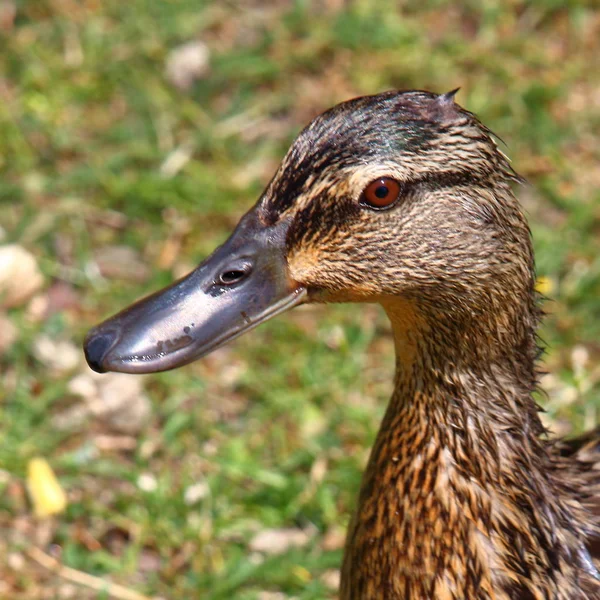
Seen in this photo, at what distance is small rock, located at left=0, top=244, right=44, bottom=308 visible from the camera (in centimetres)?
370

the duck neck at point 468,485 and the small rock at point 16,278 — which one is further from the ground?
the small rock at point 16,278

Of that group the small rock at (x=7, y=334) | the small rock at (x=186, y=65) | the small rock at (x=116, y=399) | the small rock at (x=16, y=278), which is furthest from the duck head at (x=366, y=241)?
the small rock at (x=186, y=65)

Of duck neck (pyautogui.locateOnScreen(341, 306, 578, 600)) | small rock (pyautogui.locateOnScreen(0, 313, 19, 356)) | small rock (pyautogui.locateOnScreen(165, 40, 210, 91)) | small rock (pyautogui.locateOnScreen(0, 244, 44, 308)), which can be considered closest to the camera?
duck neck (pyautogui.locateOnScreen(341, 306, 578, 600))

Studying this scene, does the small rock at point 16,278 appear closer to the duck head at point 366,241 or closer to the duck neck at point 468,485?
the duck head at point 366,241

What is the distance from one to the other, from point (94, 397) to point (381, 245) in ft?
5.25

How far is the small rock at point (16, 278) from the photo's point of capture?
12.1 feet

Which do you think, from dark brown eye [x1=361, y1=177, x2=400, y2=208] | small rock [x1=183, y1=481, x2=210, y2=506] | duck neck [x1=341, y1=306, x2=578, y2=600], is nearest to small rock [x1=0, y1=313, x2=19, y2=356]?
small rock [x1=183, y1=481, x2=210, y2=506]

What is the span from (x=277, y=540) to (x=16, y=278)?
1.25 meters

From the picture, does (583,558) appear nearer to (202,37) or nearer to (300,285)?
(300,285)

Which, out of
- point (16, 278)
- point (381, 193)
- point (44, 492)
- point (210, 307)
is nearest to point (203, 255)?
point (16, 278)

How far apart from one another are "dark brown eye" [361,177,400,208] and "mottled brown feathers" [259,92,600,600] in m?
0.02

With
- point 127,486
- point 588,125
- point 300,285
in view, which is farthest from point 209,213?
point 300,285

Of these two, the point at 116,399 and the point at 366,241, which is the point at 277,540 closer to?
the point at 116,399

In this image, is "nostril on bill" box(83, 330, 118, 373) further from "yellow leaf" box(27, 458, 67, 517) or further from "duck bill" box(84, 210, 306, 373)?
"yellow leaf" box(27, 458, 67, 517)
